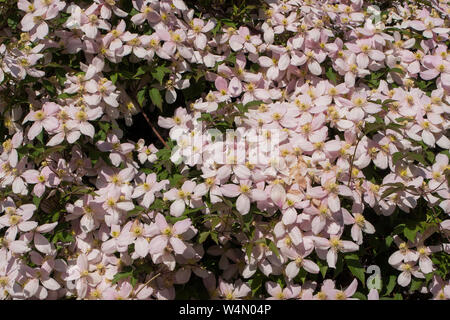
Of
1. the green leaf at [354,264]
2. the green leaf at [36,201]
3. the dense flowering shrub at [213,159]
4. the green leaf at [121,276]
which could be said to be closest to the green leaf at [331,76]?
the dense flowering shrub at [213,159]

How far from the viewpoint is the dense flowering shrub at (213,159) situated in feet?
4.77

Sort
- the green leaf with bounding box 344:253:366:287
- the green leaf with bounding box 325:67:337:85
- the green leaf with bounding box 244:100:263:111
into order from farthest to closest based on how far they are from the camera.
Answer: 1. the green leaf with bounding box 325:67:337:85
2. the green leaf with bounding box 244:100:263:111
3. the green leaf with bounding box 344:253:366:287

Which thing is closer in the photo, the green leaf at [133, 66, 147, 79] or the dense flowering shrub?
the dense flowering shrub

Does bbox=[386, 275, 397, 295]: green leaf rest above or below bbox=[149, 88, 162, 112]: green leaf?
below

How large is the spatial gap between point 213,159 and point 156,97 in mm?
312

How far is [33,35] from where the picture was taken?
1.66 meters

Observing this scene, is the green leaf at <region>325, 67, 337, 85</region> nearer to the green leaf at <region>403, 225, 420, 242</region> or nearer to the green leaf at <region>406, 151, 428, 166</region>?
the green leaf at <region>406, 151, 428, 166</region>

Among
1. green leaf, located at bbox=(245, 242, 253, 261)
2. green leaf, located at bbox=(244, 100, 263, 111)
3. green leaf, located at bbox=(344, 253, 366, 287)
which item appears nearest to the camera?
green leaf, located at bbox=(245, 242, 253, 261)

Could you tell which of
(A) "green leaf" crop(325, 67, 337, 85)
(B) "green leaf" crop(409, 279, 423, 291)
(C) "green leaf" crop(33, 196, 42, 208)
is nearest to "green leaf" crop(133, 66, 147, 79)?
(C) "green leaf" crop(33, 196, 42, 208)

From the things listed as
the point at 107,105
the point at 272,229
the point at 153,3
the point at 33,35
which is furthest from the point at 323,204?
the point at 33,35

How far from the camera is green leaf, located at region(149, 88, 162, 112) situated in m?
1.64

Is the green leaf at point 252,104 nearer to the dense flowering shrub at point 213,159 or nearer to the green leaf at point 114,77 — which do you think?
the dense flowering shrub at point 213,159
